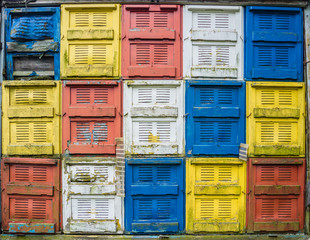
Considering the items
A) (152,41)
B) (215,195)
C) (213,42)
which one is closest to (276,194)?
(215,195)

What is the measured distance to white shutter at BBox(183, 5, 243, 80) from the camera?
3916 mm


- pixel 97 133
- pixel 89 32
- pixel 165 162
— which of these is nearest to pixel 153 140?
pixel 165 162

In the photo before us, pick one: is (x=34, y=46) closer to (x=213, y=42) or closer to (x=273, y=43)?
(x=213, y=42)

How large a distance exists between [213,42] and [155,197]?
2.92 metres

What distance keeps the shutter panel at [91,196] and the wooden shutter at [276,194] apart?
7.72 ft

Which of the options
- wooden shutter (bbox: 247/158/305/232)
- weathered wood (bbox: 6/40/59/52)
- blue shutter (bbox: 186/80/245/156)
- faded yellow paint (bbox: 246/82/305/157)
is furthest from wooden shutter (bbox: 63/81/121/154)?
wooden shutter (bbox: 247/158/305/232)

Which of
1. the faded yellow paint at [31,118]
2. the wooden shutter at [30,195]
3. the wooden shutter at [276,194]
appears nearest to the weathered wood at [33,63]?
the faded yellow paint at [31,118]

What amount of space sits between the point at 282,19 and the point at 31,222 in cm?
574

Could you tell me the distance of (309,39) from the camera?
399 cm

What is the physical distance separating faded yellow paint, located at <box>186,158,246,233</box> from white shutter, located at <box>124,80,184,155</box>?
0.56 meters

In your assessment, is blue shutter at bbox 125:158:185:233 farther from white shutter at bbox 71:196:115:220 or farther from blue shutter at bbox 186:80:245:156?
blue shutter at bbox 186:80:245:156

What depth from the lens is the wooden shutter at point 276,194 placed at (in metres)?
3.92

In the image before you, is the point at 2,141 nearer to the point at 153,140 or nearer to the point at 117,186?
the point at 117,186

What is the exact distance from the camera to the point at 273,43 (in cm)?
395
